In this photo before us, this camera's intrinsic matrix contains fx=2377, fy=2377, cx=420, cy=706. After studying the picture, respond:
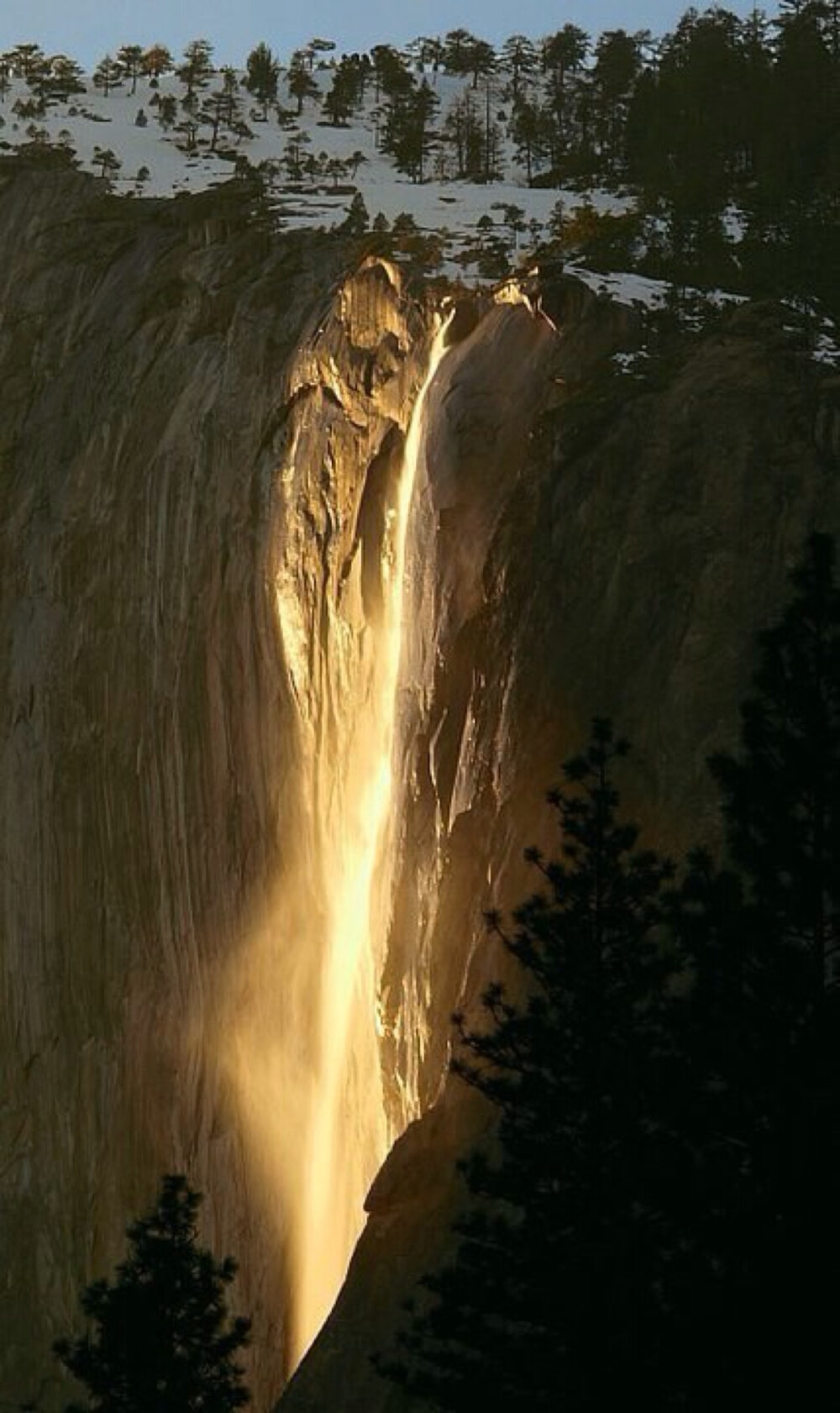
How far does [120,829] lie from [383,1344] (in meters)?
18.5

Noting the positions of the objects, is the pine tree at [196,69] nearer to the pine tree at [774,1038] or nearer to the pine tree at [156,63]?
the pine tree at [156,63]

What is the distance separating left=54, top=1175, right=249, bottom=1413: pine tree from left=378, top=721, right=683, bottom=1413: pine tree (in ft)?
14.9

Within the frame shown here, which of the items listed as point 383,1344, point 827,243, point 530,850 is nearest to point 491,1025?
point 383,1344

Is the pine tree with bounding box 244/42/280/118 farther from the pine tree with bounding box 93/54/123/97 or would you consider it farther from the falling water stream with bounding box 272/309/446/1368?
the falling water stream with bounding box 272/309/446/1368

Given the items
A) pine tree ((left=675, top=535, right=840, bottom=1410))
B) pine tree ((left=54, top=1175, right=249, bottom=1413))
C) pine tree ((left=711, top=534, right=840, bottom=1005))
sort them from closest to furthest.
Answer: pine tree ((left=675, top=535, right=840, bottom=1410)) < pine tree ((left=711, top=534, right=840, bottom=1005)) < pine tree ((left=54, top=1175, right=249, bottom=1413))

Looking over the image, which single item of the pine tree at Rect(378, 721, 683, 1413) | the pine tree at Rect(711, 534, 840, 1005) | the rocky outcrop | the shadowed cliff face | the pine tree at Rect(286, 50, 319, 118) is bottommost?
the pine tree at Rect(378, 721, 683, 1413)

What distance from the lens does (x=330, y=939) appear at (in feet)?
97.5

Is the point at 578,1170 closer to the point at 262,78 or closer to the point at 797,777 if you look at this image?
the point at 797,777

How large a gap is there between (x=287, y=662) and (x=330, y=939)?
436cm

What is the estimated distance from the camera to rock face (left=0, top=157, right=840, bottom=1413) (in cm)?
2198

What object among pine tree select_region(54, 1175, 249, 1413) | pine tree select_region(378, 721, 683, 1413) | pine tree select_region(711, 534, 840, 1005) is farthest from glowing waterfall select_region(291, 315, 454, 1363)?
pine tree select_region(711, 534, 840, 1005)

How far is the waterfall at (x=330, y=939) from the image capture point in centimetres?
2755

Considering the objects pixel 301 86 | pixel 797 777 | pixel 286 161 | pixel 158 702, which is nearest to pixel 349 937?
pixel 158 702

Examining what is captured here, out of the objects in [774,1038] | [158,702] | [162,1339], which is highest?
[158,702]
